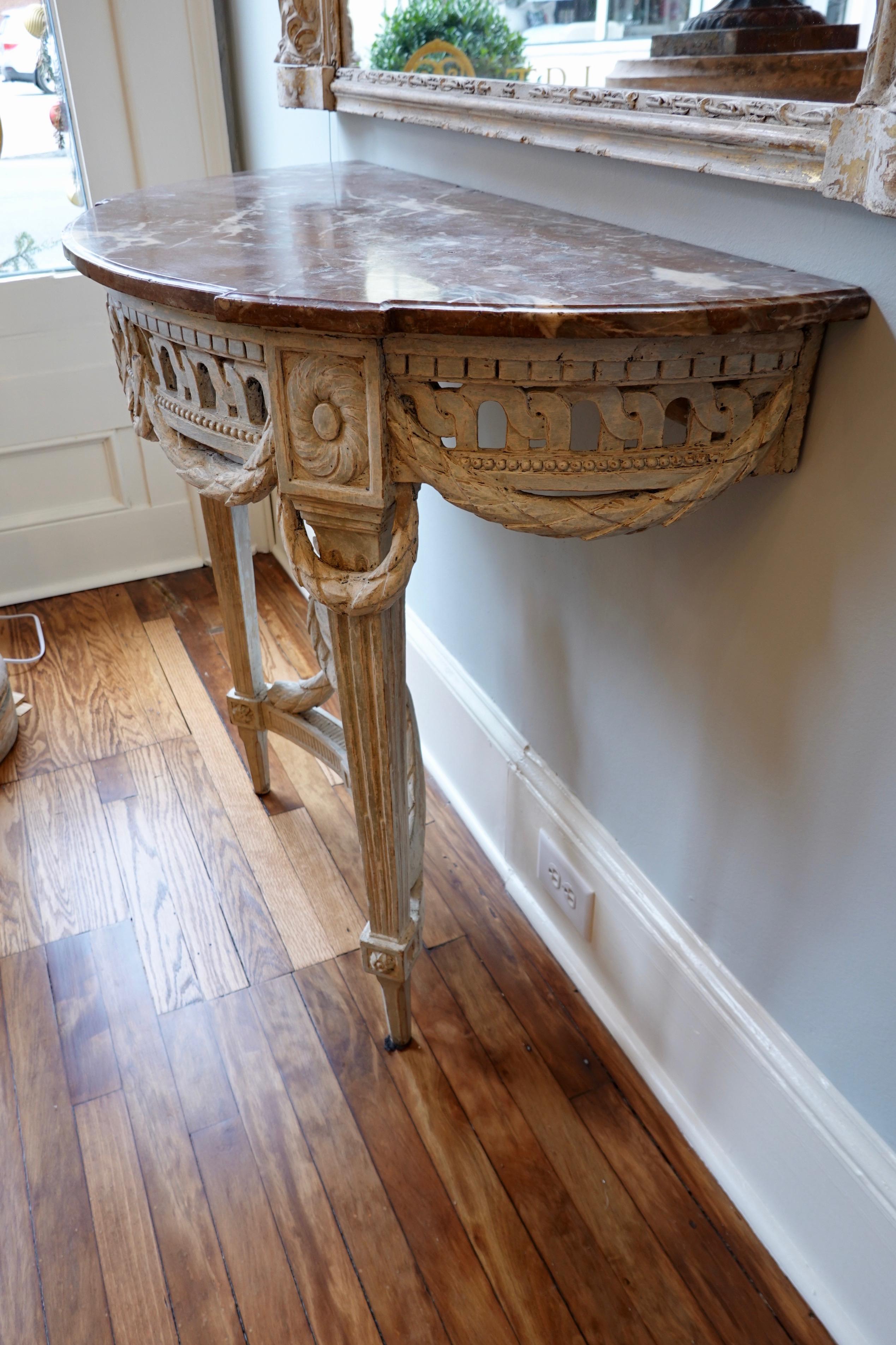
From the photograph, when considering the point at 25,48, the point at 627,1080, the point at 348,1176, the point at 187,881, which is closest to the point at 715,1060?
the point at 627,1080

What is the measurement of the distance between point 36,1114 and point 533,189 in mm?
1309

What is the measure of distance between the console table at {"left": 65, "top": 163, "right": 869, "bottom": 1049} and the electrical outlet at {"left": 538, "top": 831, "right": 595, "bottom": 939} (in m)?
0.40

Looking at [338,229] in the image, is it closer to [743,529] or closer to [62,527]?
[743,529]

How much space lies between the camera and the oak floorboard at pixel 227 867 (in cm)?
151

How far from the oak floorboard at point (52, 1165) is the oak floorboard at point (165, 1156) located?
0.24ft

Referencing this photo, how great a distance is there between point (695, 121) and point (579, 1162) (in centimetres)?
114

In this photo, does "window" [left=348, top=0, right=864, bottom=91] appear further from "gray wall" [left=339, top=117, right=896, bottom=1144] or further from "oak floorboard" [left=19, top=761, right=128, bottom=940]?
"oak floorboard" [left=19, top=761, right=128, bottom=940]

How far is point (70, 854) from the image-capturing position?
1714mm

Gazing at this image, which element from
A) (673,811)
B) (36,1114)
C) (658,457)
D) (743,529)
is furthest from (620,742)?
(36,1114)

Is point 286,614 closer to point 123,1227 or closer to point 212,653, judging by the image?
point 212,653

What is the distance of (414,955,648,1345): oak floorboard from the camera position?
1.07 meters

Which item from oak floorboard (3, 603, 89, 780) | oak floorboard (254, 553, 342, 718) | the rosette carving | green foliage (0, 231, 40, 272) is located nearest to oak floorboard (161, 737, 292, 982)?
Result: oak floorboard (3, 603, 89, 780)

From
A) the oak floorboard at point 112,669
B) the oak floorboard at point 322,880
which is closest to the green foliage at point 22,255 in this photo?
the oak floorboard at point 112,669

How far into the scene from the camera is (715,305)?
2.40 ft
